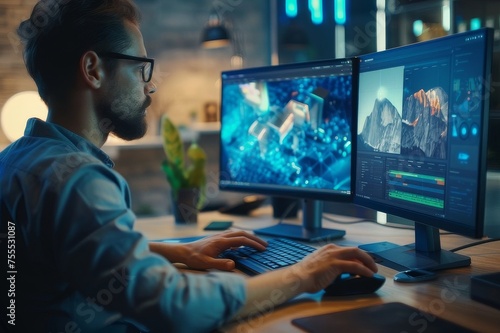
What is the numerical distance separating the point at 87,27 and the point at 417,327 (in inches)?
34.2

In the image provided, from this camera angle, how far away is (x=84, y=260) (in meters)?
0.91

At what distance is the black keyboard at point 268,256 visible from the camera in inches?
51.3

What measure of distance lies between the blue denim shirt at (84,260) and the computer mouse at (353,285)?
0.74ft

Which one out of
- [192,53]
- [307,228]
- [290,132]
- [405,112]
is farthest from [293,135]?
[192,53]

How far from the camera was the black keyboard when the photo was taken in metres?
1.30

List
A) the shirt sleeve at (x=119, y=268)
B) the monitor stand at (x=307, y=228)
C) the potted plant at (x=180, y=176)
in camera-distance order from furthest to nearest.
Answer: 1. the potted plant at (x=180, y=176)
2. the monitor stand at (x=307, y=228)
3. the shirt sleeve at (x=119, y=268)

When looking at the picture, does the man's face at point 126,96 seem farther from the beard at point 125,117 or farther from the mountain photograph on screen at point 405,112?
the mountain photograph on screen at point 405,112

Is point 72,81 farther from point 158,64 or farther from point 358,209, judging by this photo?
point 158,64

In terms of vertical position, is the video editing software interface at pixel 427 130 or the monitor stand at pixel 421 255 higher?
the video editing software interface at pixel 427 130

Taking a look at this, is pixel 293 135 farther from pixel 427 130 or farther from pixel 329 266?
pixel 329 266

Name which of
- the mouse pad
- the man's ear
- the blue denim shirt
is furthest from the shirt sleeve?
the man's ear

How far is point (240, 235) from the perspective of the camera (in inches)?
58.2

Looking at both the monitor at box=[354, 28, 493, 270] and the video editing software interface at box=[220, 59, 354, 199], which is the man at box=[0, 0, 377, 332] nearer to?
the monitor at box=[354, 28, 493, 270]

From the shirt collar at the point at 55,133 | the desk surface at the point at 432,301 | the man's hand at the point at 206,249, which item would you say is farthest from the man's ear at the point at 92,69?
the desk surface at the point at 432,301
